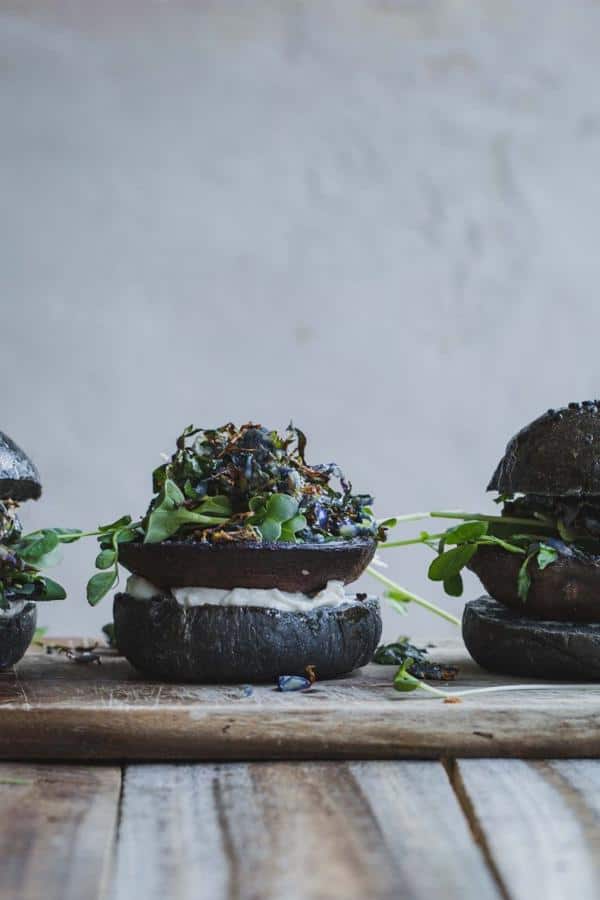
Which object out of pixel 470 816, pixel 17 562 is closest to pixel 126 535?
pixel 17 562

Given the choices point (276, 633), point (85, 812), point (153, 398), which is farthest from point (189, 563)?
point (153, 398)

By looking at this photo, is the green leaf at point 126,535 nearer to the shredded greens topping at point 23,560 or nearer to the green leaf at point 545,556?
the shredded greens topping at point 23,560

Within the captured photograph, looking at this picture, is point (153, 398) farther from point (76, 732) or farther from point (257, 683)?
point (76, 732)

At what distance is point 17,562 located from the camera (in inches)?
60.1

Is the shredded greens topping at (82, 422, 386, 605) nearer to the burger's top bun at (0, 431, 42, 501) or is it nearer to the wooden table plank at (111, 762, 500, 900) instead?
the burger's top bun at (0, 431, 42, 501)

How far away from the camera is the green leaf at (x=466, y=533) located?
1588mm

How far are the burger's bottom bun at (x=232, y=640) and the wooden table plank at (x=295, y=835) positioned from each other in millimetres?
252

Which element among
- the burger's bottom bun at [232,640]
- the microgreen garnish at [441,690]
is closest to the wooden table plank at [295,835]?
the microgreen garnish at [441,690]

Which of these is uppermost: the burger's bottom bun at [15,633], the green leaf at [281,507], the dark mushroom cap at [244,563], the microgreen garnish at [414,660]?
the green leaf at [281,507]

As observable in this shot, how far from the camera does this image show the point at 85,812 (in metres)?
1.05

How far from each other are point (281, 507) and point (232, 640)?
18 centimetres

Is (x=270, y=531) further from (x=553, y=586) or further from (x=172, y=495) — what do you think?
(x=553, y=586)

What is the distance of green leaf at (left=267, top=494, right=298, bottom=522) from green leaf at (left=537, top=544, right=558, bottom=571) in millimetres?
336

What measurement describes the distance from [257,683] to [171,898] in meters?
0.61
